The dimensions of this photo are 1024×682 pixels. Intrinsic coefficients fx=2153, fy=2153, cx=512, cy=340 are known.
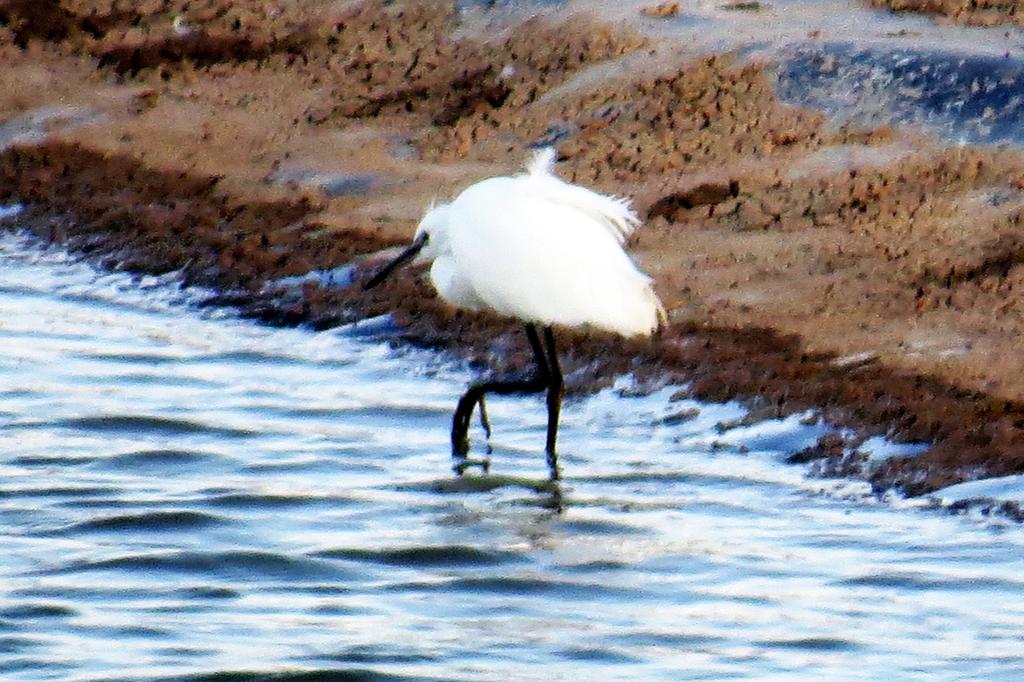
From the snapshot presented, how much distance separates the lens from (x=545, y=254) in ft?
28.5

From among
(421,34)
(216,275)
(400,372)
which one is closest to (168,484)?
(400,372)

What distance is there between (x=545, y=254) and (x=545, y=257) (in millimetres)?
12

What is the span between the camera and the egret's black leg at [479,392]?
29.9 feet

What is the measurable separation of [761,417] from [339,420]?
1.92 meters

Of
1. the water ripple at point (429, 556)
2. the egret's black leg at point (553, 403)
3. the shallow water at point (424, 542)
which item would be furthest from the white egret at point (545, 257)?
the water ripple at point (429, 556)

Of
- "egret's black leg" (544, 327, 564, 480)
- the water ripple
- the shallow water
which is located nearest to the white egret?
"egret's black leg" (544, 327, 564, 480)

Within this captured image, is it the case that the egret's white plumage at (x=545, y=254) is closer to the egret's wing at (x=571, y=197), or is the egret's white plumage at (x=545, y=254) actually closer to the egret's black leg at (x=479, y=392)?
the egret's wing at (x=571, y=197)

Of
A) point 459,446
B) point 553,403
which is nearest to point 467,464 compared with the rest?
point 459,446

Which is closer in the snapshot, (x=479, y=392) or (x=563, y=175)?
(x=479, y=392)

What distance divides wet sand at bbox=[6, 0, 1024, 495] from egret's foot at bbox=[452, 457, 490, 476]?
4.06 feet

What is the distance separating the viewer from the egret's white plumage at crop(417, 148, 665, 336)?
8.70 metres

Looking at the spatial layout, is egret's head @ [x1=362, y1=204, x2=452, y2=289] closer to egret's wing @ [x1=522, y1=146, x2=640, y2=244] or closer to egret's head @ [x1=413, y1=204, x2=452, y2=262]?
egret's head @ [x1=413, y1=204, x2=452, y2=262]

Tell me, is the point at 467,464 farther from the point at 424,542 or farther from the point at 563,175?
the point at 563,175

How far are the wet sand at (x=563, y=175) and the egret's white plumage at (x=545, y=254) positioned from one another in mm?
1073
